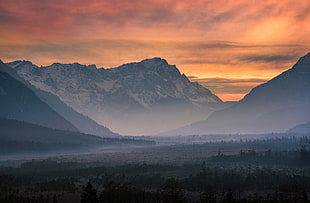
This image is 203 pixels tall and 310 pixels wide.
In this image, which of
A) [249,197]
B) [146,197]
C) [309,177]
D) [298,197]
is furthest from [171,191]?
[309,177]

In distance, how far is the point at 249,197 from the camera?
15288 centimetres

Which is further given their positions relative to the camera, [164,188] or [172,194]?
[164,188]

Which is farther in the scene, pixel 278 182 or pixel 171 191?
pixel 278 182

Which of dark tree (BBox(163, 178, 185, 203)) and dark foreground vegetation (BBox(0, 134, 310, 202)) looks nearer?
dark tree (BBox(163, 178, 185, 203))

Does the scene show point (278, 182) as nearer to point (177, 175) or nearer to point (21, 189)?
point (177, 175)

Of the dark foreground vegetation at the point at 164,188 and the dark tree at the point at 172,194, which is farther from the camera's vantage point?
the dark foreground vegetation at the point at 164,188

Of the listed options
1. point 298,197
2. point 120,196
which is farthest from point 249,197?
point 120,196

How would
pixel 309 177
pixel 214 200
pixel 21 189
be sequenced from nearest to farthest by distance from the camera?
1. pixel 214 200
2. pixel 21 189
3. pixel 309 177

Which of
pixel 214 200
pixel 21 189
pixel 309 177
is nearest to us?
pixel 214 200

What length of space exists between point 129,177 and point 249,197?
5356cm

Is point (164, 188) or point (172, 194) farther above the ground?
point (164, 188)

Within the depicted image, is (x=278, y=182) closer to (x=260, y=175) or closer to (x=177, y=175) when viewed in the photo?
(x=260, y=175)

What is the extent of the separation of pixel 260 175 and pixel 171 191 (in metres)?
52.5

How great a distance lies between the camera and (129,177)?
641 ft
